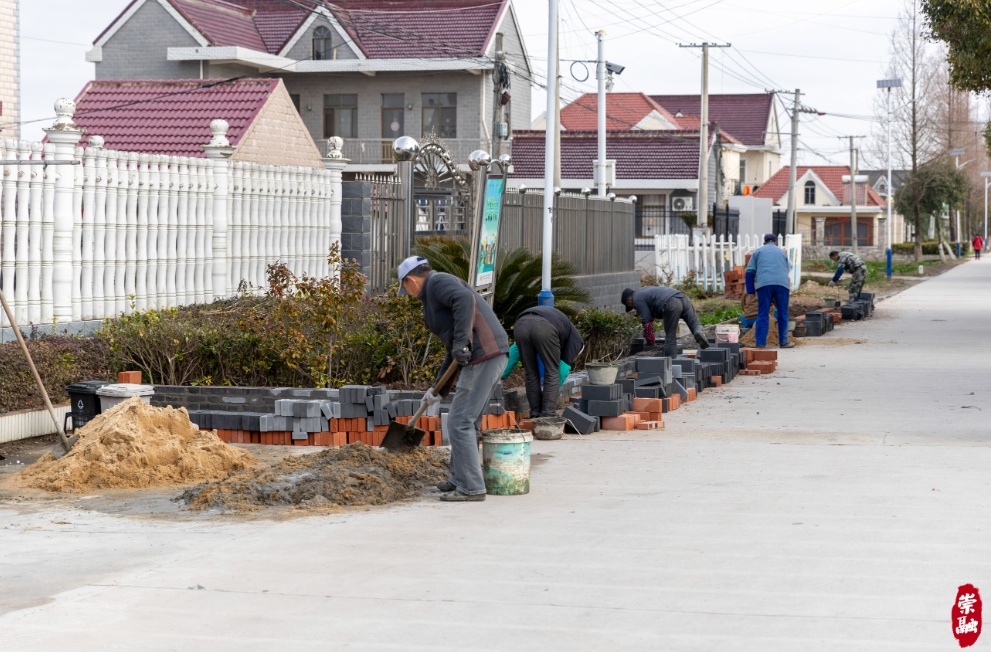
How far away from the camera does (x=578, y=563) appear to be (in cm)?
713

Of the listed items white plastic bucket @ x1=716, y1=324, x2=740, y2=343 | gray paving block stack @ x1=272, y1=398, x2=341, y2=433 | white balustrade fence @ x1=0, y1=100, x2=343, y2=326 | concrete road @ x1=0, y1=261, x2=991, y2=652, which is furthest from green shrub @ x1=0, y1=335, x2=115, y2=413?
white plastic bucket @ x1=716, y1=324, x2=740, y2=343

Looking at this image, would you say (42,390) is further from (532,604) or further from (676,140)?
(676,140)

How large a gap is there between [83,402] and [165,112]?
12.7m

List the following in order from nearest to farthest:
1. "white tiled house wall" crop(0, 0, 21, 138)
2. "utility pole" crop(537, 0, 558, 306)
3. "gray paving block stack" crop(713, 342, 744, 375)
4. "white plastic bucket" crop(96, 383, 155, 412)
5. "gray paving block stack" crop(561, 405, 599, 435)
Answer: "white plastic bucket" crop(96, 383, 155, 412) < "gray paving block stack" crop(561, 405, 599, 435) < "utility pole" crop(537, 0, 558, 306) < "gray paving block stack" crop(713, 342, 744, 375) < "white tiled house wall" crop(0, 0, 21, 138)

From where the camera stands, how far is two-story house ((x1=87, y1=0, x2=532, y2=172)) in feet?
149

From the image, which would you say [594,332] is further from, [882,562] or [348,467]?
[882,562]

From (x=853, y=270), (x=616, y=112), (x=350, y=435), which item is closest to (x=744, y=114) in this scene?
(x=616, y=112)

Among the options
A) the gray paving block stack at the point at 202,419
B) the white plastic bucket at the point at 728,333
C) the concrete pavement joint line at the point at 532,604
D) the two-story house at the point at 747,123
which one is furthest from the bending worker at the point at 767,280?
the two-story house at the point at 747,123

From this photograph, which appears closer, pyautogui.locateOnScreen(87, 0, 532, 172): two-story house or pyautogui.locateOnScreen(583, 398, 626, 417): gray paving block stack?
pyautogui.locateOnScreen(583, 398, 626, 417): gray paving block stack

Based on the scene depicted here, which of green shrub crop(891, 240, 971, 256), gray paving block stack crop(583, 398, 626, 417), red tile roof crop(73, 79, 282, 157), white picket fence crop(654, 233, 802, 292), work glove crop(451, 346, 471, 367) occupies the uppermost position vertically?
red tile roof crop(73, 79, 282, 157)

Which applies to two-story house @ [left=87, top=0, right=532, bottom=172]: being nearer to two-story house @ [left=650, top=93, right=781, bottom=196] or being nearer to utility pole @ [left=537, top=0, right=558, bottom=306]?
utility pole @ [left=537, top=0, right=558, bottom=306]

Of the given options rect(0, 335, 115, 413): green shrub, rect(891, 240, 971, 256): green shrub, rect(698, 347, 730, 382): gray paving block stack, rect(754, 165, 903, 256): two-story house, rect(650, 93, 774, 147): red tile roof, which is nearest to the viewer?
rect(0, 335, 115, 413): green shrub

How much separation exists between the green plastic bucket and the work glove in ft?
2.09

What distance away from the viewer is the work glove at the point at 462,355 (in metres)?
8.91
